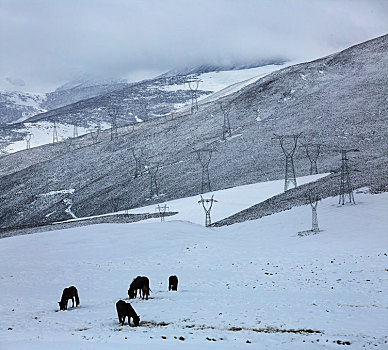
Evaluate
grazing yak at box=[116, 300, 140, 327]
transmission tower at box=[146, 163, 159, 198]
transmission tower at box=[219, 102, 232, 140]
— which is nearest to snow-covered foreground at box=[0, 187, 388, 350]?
grazing yak at box=[116, 300, 140, 327]

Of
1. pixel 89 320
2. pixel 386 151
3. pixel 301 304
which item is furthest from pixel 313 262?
pixel 386 151

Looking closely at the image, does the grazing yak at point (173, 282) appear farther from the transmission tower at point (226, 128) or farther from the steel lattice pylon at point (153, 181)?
the transmission tower at point (226, 128)

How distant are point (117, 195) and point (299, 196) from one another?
2219 inches

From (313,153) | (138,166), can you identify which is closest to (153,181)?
(138,166)

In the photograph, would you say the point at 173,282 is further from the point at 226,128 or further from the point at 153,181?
the point at 226,128

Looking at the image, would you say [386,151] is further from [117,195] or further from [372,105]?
[117,195]

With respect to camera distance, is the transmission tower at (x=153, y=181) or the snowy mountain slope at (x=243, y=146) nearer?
the snowy mountain slope at (x=243, y=146)

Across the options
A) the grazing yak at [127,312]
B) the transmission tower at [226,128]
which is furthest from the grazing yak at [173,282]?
the transmission tower at [226,128]

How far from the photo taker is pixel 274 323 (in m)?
19.4

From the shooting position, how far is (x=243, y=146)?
119 metres

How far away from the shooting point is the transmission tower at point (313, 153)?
300ft

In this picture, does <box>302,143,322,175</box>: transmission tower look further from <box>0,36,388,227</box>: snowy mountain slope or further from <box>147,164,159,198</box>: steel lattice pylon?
<box>147,164,159,198</box>: steel lattice pylon

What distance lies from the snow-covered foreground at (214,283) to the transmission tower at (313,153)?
3514 centimetres

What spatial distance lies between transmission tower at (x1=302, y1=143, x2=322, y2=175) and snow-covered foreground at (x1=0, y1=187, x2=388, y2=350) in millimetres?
35142
